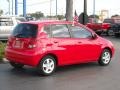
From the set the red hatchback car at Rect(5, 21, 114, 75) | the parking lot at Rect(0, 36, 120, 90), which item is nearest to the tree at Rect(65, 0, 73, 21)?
the parking lot at Rect(0, 36, 120, 90)

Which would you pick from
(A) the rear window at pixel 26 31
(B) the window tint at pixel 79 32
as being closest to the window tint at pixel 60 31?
(B) the window tint at pixel 79 32

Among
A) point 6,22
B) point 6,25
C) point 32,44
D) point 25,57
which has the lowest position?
point 25,57

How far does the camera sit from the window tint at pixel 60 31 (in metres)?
11.0

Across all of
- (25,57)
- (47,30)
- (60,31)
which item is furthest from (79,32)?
(25,57)

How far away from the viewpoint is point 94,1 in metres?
58.1

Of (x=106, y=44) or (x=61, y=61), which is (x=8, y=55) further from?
(x=106, y=44)

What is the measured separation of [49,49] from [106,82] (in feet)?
6.34

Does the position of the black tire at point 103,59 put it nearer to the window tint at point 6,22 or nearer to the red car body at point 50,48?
the red car body at point 50,48

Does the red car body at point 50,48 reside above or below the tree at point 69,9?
below

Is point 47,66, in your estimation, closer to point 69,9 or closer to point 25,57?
point 25,57

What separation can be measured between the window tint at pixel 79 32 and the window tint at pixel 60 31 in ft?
0.79

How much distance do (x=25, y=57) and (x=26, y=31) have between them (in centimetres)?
83

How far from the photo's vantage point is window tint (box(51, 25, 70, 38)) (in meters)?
11.0

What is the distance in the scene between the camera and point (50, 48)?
10656 millimetres
